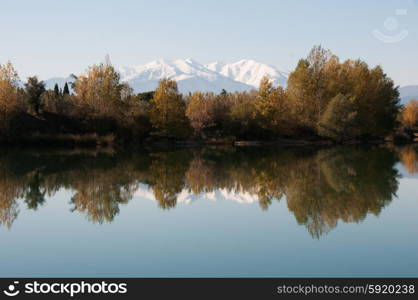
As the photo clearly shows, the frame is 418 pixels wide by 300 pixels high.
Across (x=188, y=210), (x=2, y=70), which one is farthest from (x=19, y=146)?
(x=188, y=210)

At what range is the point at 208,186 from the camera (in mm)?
19688

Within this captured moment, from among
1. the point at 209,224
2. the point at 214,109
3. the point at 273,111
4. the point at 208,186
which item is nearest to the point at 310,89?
the point at 273,111

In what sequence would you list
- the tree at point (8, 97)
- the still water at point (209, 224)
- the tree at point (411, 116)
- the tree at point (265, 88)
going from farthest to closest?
the tree at point (411, 116)
the tree at point (265, 88)
the tree at point (8, 97)
the still water at point (209, 224)

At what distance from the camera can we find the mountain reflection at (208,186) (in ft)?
45.8

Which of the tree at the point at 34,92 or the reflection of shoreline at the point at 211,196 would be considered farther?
the tree at the point at 34,92

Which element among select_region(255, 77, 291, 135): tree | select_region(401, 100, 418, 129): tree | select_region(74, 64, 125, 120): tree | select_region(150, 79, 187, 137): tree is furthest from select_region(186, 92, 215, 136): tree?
select_region(401, 100, 418, 129): tree

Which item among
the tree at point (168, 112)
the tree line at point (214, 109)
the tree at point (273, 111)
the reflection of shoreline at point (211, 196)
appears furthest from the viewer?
the tree at point (273, 111)

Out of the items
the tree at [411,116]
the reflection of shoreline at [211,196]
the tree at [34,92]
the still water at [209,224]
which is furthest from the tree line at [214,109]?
the reflection of shoreline at [211,196]

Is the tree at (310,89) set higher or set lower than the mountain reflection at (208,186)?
higher

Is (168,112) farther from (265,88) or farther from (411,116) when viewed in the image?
(411,116)

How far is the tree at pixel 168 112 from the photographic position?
168 ft

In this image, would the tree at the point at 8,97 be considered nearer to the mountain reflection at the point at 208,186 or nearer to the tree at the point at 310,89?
the mountain reflection at the point at 208,186

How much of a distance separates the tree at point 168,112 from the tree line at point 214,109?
10cm

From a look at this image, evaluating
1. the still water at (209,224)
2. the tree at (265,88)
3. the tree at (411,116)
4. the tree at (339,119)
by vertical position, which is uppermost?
the tree at (411,116)
